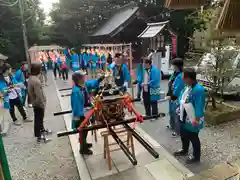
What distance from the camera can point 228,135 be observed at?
5.05m

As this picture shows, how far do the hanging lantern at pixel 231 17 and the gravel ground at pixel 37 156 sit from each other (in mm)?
3463

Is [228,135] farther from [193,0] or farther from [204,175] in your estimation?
[193,0]

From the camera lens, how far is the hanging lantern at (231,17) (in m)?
1.44

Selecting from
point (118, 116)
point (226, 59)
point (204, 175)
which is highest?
point (226, 59)

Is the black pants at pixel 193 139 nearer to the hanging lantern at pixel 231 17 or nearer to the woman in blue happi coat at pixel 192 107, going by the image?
the woman in blue happi coat at pixel 192 107

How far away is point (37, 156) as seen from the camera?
4625 millimetres

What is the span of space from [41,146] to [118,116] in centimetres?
282

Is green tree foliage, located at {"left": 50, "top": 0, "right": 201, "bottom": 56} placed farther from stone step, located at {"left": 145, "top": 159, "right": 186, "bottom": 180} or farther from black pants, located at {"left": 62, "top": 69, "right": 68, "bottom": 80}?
stone step, located at {"left": 145, "top": 159, "right": 186, "bottom": 180}

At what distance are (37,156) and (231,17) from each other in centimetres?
462

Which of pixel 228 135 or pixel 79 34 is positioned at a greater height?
pixel 79 34

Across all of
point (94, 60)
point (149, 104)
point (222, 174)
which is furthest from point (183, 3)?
point (94, 60)

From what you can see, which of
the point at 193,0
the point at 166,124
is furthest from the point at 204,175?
the point at 166,124

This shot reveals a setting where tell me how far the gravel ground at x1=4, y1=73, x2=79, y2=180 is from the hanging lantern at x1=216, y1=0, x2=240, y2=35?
3463 millimetres

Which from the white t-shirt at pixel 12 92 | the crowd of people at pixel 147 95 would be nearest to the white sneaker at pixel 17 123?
the crowd of people at pixel 147 95
